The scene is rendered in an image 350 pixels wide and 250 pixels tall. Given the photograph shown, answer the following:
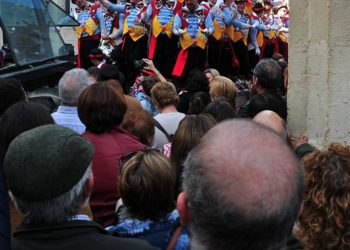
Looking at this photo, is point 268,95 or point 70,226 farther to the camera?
point 268,95

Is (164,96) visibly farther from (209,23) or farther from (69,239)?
(209,23)

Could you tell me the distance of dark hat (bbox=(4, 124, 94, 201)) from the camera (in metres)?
1.88

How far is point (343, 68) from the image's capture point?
4.57 meters

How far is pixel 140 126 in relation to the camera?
12.8ft

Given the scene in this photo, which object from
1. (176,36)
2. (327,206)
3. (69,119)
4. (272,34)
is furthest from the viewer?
(272,34)

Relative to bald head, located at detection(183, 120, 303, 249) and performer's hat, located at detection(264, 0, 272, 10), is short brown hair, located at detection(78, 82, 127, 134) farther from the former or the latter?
performer's hat, located at detection(264, 0, 272, 10)

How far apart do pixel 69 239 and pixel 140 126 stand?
2.07 metres

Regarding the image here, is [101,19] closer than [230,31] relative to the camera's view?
No

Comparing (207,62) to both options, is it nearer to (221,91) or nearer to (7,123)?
(221,91)

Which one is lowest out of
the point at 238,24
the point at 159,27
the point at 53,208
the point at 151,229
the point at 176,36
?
the point at 238,24

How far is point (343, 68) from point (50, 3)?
4848 mm

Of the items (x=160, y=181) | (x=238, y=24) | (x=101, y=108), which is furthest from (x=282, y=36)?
(x=160, y=181)

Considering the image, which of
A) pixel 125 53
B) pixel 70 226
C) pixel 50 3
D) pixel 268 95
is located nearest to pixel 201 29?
pixel 125 53

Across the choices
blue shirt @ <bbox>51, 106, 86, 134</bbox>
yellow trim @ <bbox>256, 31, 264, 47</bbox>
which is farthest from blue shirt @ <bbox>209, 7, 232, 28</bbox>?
blue shirt @ <bbox>51, 106, 86, 134</bbox>
